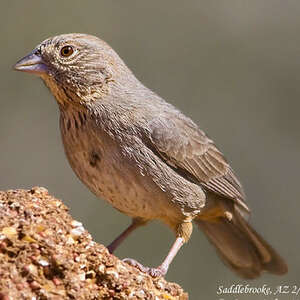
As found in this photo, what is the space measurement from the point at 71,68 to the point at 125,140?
2.51ft

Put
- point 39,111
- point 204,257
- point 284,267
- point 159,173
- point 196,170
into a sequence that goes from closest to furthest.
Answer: point 159,173 → point 196,170 → point 284,267 → point 204,257 → point 39,111

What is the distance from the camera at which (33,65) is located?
6926mm

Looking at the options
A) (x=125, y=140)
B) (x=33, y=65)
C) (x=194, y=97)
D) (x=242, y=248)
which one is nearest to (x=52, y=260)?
(x=125, y=140)

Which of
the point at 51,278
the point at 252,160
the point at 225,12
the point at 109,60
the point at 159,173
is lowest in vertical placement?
the point at 51,278

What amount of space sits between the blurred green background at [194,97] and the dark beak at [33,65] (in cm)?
409

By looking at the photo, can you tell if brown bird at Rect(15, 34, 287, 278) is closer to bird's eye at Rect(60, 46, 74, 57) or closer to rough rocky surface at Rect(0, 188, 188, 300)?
bird's eye at Rect(60, 46, 74, 57)

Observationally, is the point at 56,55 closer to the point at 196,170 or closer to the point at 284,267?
the point at 196,170

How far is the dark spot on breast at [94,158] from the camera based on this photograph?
6.67 m

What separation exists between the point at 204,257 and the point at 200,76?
272cm

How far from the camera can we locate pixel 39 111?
11812 mm

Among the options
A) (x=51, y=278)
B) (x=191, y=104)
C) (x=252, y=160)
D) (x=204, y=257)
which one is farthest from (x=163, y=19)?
(x=51, y=278)

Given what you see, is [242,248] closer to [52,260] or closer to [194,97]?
[52,260]

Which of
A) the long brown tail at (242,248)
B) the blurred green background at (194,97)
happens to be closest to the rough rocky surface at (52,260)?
the long brown tail at (242,248)

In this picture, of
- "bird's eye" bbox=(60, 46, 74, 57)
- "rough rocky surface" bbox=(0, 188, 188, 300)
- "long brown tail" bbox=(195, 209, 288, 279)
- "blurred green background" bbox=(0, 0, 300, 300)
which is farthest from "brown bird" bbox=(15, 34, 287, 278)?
"blurred green background" bbox=(0, 0, 300, 300)
